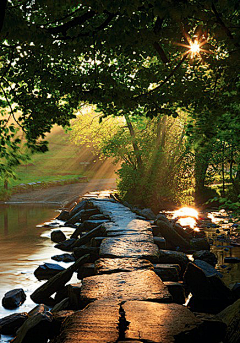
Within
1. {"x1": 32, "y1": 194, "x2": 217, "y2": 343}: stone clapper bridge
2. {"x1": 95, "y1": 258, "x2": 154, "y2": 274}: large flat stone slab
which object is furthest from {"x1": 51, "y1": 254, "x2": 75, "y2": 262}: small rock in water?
{"x1": 95, "y1": 258, "x2": 154, "y2": 274}: large flat stone slab

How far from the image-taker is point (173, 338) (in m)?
4.07

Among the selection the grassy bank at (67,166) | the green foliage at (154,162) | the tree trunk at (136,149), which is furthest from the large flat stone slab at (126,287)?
the grassy bank at (67,166)

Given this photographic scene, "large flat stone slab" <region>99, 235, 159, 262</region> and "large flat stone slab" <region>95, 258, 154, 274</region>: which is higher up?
"large flat stone slab" <region>99, 235, 159, 262</region>

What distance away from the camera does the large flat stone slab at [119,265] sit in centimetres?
691

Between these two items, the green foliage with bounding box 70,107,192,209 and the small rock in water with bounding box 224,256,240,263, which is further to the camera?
the green foliage with bounding box 70,107,192,209

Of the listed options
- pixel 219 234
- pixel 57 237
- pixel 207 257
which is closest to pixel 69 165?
pixel 57 237

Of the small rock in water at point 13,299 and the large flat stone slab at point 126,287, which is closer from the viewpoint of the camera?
the large flat stone slab at point 126,287

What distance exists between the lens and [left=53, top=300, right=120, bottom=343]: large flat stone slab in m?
4.03

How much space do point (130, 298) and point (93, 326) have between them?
114cm

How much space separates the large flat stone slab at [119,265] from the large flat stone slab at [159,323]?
1.78 m

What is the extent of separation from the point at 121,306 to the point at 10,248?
30.5 feet

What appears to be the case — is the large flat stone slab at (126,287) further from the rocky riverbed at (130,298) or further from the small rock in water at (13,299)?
the small rock in water at (13,299)

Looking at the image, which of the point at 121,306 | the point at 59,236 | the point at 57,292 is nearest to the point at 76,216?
the point at 59,236

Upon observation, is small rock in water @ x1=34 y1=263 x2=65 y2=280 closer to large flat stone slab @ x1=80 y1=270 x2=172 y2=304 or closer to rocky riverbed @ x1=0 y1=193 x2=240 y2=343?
rocky riverbed @ x1=0 y1=193 x2=240 y2=343
